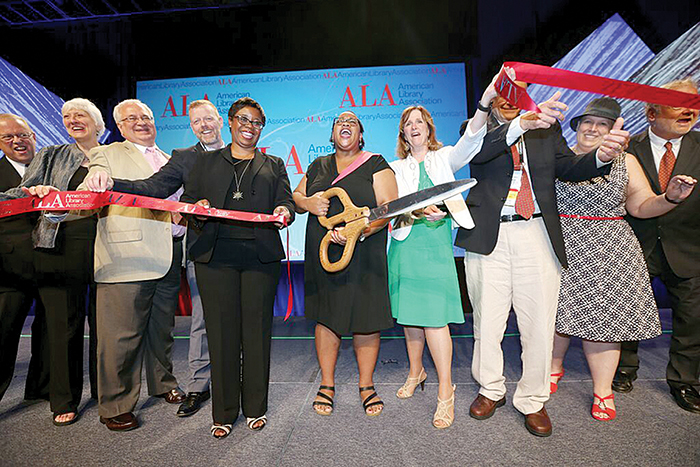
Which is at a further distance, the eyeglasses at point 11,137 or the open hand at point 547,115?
the eyeglasses at point 11,137

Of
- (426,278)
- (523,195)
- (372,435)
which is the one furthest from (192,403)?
(523,195)

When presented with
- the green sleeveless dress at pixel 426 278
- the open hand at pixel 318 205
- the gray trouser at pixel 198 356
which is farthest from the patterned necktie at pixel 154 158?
the green sleeveless dress at pixel 426 278

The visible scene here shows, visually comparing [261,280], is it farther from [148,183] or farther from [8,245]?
[8,245]

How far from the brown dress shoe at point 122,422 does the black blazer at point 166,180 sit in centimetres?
119

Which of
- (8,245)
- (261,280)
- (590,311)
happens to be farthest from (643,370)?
(8,245)

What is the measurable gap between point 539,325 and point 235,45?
4.93 metres

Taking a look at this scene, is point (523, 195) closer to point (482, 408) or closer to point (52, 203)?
point (482, 408)

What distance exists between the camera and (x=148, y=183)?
1.95m

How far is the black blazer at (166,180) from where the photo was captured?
73.5 inches

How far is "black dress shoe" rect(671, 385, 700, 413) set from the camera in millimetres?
2068

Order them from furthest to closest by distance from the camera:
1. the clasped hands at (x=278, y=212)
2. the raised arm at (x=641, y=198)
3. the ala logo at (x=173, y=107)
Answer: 1. the ala logo at (x=173, y=107)
2. the raised arm at (x=641, y=198)
3. the clasped hands at (x=278, y=212)

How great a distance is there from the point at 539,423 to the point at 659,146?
1812 mm

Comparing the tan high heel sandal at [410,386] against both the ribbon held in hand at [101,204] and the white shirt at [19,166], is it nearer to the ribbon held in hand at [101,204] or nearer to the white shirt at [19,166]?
the ribbon held in hand at [101,204]

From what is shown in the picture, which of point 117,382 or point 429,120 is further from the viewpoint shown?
point 429,120
